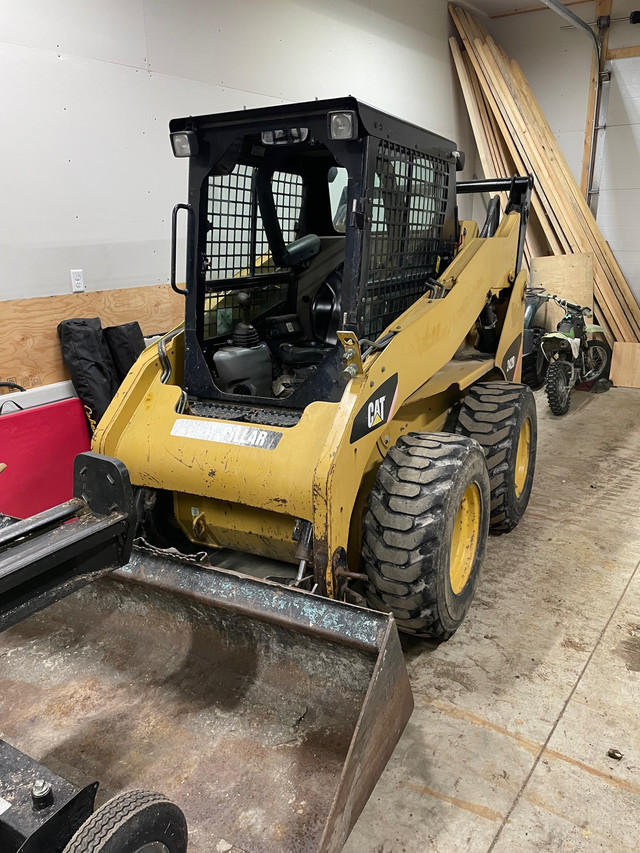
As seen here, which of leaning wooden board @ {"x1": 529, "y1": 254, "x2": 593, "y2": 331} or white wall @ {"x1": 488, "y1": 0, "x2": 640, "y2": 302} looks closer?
leaning wooden board @ {"x1": 529, "y1": 254, "x2": 593, "y2": 331}

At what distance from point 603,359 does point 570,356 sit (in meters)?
0.97

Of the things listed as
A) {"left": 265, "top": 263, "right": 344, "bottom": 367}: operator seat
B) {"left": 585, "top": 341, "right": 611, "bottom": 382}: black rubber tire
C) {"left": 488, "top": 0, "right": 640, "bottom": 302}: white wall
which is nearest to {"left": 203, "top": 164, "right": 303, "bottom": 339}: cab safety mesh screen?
{"left": 265, "top": 263, "right": 344, "bottom": 367}: operator seat

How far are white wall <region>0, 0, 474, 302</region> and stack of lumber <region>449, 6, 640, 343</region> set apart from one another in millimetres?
3083

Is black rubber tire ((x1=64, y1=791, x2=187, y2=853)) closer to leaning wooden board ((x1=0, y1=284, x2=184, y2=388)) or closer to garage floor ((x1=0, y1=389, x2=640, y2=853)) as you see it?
garage floor ((x1=0, y1=389, x2=640, y2=853))

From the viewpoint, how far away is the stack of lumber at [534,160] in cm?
784

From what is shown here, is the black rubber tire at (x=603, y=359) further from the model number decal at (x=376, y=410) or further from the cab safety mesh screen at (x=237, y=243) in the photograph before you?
the model number decal at (x=376, y=410)

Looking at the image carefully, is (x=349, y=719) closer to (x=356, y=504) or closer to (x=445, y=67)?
(x=356, y=504)

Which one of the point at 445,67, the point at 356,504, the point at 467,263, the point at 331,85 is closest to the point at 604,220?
the point at 445,67

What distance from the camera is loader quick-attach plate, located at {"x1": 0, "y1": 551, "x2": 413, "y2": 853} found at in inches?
75.7

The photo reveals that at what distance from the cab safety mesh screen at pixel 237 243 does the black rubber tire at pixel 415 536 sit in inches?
45.3

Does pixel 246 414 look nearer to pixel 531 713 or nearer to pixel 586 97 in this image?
pixel 531 713

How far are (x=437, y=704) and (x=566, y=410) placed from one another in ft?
14.5

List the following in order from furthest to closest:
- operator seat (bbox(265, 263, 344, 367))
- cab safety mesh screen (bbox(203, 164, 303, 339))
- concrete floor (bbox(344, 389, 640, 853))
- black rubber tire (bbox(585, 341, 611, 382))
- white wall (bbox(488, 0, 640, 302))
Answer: white wall (bbox(488, 0, 640, 302))
black rubber tire (bbox(585, 341, 611, 382))
operator seat (bbox(265, 263, 344, 367))
cab safety mesh screen (bbox(203, 164, 303, 339))
concrete floor (bbox(344, 389, 640, 853))

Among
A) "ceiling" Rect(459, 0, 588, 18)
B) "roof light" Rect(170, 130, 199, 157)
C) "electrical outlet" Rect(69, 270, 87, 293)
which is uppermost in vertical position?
"ceiling" Rect(459, 0, 588, 18)
